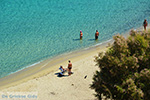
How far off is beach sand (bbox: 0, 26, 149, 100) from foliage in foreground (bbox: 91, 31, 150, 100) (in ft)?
15.8

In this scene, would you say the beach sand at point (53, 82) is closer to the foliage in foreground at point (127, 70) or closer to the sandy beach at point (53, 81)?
the sandy beach at point (53, 81)

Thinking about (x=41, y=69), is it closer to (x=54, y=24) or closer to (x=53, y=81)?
(x=53, y=81)

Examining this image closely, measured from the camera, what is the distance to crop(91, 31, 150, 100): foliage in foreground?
13.0 metres

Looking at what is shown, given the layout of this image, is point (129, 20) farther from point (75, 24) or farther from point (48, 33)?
point (48, 33)

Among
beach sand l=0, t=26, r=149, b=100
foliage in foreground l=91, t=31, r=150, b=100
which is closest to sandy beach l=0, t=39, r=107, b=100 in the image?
beach sand l=0, t=26, r=149, b=100

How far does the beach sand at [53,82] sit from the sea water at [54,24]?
4.56ft

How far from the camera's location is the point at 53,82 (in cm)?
2078

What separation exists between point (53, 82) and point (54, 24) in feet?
Answer: 51.4

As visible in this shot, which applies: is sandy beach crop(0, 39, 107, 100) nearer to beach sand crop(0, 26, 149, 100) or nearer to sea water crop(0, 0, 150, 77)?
beach sand crop(0, 26, 149, 100)

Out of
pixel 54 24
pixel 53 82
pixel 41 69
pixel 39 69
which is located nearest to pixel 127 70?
pixel 53 82

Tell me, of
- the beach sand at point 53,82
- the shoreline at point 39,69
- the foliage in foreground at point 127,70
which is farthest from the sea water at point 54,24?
the foliage in foreground at point 127,70

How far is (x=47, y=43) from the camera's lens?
2938 cm

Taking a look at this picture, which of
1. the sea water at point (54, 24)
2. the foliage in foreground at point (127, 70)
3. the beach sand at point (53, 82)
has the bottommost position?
the beach sand at point (53, 82)

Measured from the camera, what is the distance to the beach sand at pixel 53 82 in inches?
746
